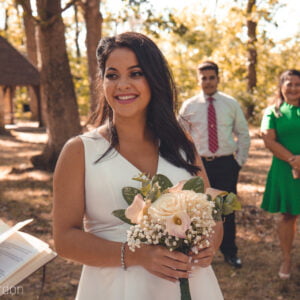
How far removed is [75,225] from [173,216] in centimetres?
65

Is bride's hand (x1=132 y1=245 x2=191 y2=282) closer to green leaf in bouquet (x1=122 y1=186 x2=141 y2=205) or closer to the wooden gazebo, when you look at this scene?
green leaf in bouquet (x1=122 y1=186 x2=141 y2=205)

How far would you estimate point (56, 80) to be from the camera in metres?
10.0

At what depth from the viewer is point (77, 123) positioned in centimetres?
1046

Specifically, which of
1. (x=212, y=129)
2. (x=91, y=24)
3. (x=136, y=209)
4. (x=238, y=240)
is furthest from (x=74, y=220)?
(x=91, y=24)

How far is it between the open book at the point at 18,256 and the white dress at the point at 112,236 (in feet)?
1.04

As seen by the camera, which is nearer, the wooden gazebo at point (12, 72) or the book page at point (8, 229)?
the book page at point (8, 229)

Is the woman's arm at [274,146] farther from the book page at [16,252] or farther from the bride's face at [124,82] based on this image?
the book page at [16,252]

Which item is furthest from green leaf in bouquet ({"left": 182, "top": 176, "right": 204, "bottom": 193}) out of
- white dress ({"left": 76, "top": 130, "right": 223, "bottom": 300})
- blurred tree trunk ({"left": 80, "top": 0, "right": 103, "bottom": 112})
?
blurred tree trunk ({"left": 80, "top": 0, "right": 103, "bottom": 112})

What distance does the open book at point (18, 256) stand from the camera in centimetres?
190

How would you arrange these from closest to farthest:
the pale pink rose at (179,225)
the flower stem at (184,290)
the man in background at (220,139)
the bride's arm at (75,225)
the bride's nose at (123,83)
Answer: the pale pink rose at (179,225) < the flower stem at (184,290) < the bride's arm at (75,225) < the bride's nose at (123,83) < the man in background at (220,139)

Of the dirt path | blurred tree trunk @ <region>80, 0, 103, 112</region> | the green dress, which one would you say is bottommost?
the dirt path

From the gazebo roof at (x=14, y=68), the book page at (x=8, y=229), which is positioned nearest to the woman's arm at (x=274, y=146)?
the book page at (x=8, y=229)

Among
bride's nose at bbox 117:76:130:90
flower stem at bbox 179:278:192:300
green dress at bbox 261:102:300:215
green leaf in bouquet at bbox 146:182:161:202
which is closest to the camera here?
green leaf in bouquet at bbox 146:182:161:202

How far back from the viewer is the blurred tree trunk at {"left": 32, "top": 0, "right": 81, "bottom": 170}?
967 cm
